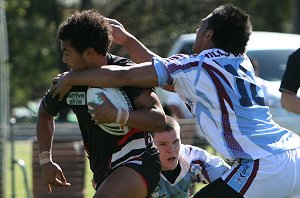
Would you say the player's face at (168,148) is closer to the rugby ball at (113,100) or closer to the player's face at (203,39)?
the rugby ball at (113,100)

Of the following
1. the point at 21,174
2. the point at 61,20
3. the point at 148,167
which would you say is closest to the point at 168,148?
the point at 148,167

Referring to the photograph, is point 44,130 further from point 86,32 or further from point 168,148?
point 168,148

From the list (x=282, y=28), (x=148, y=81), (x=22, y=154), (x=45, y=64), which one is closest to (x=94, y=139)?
(x=148, y=81)

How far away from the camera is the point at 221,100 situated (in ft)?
17.7

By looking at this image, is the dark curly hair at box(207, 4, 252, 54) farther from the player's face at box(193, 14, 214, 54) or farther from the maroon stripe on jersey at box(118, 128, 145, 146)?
the maroon stripe on jersey at box(118, 128, 145, 146)

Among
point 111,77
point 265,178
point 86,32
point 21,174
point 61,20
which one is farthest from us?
point 61,20

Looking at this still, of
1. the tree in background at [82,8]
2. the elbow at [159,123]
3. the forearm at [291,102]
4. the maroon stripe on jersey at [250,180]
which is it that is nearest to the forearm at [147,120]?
the elbow at [159,123]

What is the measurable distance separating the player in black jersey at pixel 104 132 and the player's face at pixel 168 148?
700 millimetres

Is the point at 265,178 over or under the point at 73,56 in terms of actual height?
under

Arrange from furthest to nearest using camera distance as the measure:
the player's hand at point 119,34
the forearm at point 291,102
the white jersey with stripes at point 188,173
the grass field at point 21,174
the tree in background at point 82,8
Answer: the tree in background at point 82,8
the grass field at point 21,174
the white jersey with stripes at point 188,173
the player's hand at point 119,34
the forearm at point 291,102

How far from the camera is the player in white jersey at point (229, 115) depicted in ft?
17.7

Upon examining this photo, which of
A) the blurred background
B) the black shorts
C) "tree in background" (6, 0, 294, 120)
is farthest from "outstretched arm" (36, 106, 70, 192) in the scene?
"tree in background" (6, 0, 294, 120)

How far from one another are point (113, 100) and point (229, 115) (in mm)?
712

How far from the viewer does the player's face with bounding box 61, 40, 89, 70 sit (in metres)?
5.78
